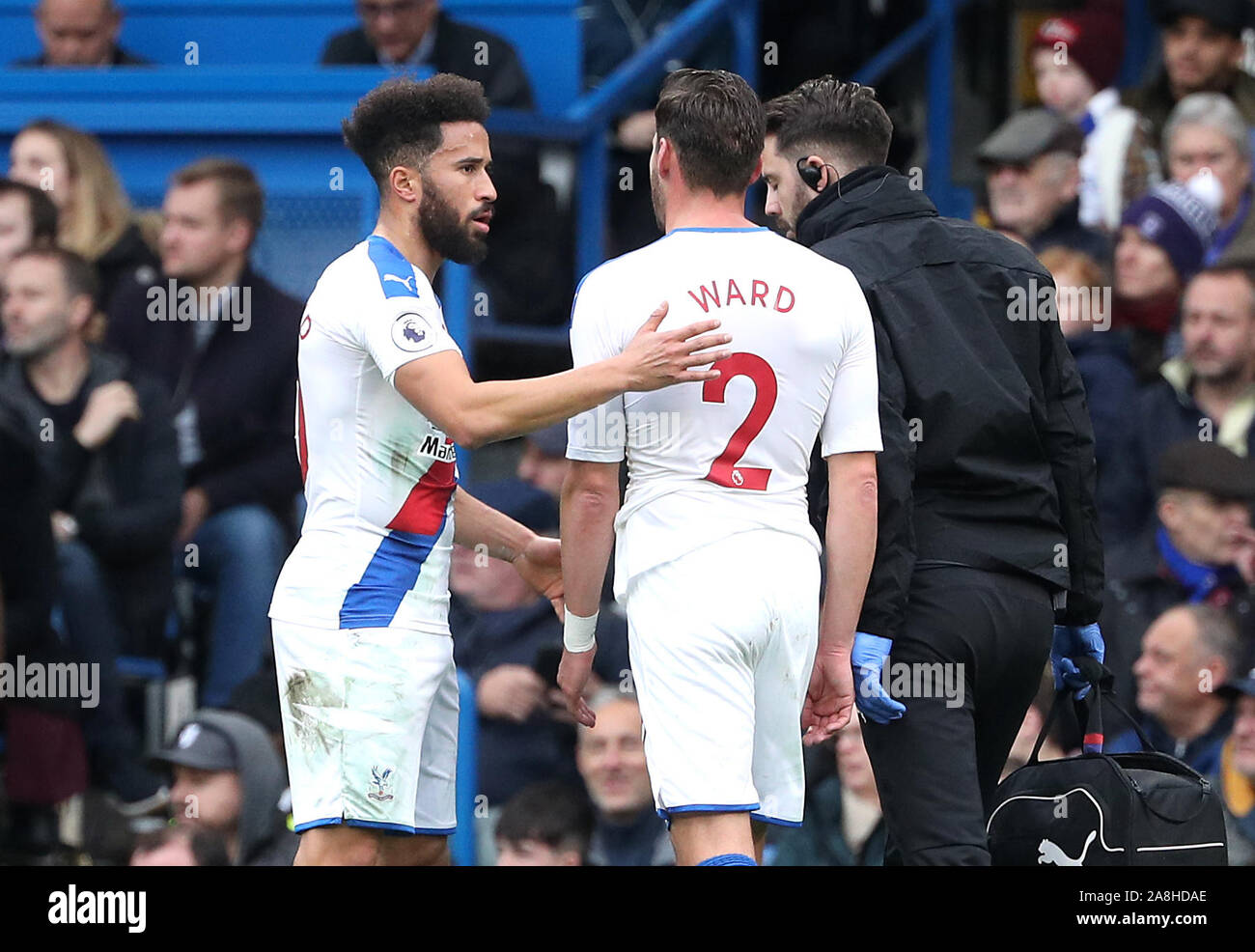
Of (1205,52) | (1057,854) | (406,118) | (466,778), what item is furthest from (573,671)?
(1205,52)

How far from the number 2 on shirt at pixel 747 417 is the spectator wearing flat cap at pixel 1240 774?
282 cm

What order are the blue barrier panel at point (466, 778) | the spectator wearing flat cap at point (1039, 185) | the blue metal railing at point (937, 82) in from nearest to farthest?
the blue barrier panel at point (466, 778) → the spectator wearing flat cap at point (1039, 185) → the blue metal railing at point (937, 82)

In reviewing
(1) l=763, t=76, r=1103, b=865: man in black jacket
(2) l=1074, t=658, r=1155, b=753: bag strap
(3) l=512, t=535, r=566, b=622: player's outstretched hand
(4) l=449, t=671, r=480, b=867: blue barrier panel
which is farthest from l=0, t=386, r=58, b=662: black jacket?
(2) l=1074, t=658, r=1155, b=753: bag strap

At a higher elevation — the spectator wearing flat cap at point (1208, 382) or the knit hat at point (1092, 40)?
the knit hat at point (1092, 40)

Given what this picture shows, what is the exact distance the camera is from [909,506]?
15.2 ft

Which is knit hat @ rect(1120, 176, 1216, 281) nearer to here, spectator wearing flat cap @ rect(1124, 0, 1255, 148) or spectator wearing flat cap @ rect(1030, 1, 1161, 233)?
spectator wearing flat cap @ rect(1030, 1, 1161, 233)

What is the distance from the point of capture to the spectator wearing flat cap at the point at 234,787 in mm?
6766

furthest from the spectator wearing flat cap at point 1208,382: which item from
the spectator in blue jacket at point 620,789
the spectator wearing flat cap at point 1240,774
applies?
the spectator in blue jacket at point 620,789

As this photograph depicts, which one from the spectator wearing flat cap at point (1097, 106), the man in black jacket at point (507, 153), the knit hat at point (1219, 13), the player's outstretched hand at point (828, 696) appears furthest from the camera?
the knit hat at point (1219, 13)

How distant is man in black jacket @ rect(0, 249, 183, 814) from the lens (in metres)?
7.23

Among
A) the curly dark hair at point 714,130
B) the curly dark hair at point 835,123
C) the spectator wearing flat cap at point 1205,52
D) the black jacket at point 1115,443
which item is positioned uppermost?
the spectator wearing flat cap at point 1205,52

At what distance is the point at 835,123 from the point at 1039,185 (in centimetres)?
317

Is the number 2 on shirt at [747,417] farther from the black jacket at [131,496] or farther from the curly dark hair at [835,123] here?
the black jacket at [131,496]

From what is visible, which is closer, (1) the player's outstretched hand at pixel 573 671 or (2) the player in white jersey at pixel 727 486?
(2) the player in white jersey at pixel 727 486
